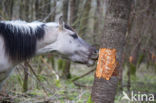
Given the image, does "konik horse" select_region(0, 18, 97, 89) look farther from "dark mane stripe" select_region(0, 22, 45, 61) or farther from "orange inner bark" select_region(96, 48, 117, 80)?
"orange inner bark" select_region(96, 48, 117, 80)

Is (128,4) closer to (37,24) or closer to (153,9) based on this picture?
(37,24)

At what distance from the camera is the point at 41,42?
4.83 meters

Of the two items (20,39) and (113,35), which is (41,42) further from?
(113,35)

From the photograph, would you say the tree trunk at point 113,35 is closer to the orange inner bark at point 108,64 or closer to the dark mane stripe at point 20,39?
the orange inner bark at point 108,64

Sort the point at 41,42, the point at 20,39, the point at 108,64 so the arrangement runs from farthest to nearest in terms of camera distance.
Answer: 1. the point at 41,42
2. the point at 20,39
3. the point at 108,64

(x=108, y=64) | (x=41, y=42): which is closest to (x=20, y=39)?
(x=41, y=42)

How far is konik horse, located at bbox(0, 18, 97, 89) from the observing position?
4.58 m

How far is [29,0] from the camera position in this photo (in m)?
10.7

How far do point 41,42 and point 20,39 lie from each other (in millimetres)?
447

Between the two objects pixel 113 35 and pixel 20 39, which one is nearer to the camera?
pixel 113 35

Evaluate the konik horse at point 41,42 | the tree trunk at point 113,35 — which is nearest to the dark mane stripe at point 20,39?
the konik horse at point 41,42

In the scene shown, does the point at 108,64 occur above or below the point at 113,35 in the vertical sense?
below

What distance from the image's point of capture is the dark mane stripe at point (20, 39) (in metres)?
4.50

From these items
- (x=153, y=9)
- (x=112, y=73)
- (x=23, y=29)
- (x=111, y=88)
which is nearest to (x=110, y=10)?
(x=112, y=73)
